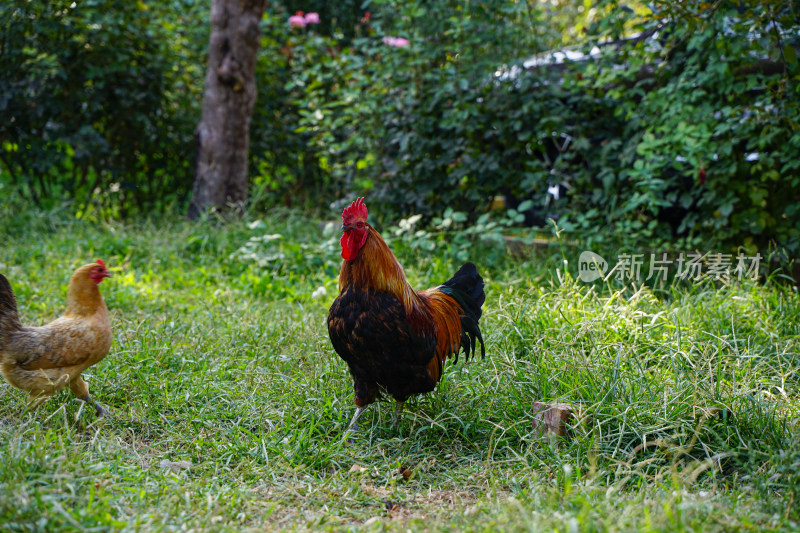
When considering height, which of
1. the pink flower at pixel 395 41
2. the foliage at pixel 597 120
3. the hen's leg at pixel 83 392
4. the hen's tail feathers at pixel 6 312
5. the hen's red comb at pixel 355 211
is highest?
the pink flower at pixel 395 41

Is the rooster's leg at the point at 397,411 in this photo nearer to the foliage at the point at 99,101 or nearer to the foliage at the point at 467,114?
the foliage at the point at 467,114

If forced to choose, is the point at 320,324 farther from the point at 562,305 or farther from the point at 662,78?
the point at 662,78

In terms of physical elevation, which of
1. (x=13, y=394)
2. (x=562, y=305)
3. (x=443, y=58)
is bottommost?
(x=13, y=394)

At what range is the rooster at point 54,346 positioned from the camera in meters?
2.82

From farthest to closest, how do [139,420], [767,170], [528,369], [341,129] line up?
[341,129] < [767,170] < [528,369] < [139,420]

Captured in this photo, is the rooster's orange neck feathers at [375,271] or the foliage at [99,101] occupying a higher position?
the foliage at [99,101]

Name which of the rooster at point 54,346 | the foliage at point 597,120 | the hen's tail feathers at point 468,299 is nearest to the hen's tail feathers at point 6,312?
the rooster at point 54,346

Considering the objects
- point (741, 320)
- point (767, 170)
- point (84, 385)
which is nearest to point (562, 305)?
point (741, 320)

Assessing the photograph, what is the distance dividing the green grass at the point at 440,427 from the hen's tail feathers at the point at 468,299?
20 cm

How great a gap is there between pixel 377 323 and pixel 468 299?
783 millimetres

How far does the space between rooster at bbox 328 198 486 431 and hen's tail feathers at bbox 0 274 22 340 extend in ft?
4.78

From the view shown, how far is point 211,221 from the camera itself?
698 centimetres

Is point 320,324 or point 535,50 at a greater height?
point 535,50

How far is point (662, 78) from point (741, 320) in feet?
7.82
